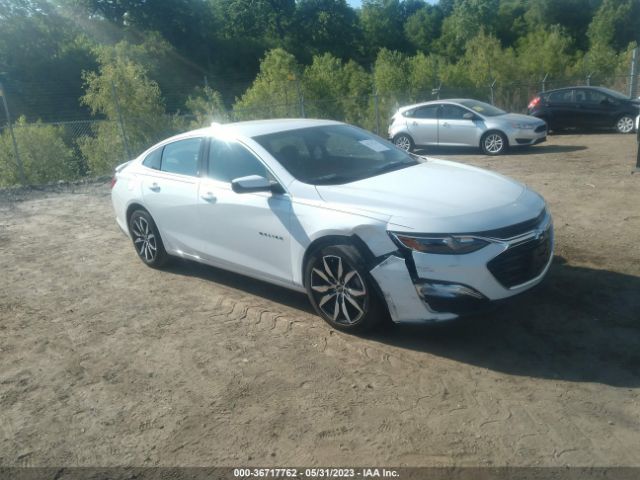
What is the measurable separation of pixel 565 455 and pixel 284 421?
156 cm

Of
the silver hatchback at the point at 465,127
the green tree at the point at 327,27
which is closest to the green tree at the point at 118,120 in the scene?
the silver hatchback at the point at 465,127

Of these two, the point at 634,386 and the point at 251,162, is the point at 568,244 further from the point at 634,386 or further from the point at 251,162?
the point at 251,162

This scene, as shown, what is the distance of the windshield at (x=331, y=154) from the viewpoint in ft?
15.9

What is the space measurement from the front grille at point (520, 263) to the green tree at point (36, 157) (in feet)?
46.1

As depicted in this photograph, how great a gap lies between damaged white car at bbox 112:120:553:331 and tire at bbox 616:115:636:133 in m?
13.4

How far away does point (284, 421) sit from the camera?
344cm

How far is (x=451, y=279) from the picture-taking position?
3826 millimetres

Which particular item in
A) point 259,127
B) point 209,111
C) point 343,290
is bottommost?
point 343,290

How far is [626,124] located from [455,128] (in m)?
5.54

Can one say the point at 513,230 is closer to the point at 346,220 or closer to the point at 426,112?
the point at 346,220

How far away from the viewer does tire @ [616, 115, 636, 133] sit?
53.3ft

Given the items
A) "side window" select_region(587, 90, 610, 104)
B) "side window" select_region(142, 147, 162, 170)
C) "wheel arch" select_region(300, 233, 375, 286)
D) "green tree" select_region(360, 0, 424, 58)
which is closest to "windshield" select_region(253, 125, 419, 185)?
"wheel arch" select_region(300, 233, 375, 286)

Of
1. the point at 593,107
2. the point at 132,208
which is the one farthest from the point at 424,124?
the point at 132,208

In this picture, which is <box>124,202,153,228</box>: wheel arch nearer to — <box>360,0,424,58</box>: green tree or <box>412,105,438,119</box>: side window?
<box>412,105,438,119</box>: side window
